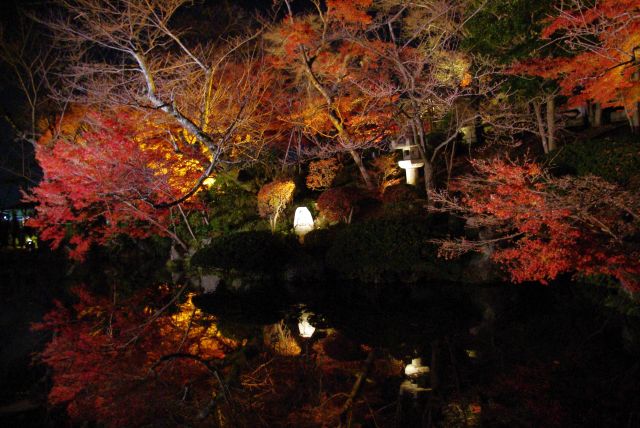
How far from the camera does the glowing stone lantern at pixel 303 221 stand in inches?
523

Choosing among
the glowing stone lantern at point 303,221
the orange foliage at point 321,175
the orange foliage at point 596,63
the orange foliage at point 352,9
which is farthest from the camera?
the orange foliage at point 321,175

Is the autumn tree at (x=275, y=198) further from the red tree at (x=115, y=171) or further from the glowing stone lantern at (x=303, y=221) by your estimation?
the red tree at (x=115, y=171)

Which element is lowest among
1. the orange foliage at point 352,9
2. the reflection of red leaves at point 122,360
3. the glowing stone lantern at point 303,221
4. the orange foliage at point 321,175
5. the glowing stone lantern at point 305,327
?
the glowing stone lantern at point 305,327

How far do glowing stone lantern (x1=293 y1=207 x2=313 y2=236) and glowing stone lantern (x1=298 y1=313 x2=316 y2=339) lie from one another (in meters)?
4.47

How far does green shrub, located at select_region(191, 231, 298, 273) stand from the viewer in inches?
455

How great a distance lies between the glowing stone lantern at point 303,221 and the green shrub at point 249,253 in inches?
36.2

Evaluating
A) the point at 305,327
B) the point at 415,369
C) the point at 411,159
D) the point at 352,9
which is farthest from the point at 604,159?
the point at 352,9

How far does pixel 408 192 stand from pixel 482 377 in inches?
294

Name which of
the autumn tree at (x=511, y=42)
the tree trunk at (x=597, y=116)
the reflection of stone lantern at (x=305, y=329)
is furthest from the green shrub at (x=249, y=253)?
the tree trunk at (x=597, y=116)

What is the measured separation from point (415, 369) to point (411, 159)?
28.5ft

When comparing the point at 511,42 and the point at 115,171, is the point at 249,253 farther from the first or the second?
the point at 511,42

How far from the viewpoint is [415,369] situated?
19.4ft

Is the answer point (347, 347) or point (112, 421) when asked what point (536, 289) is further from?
point (112, 421)

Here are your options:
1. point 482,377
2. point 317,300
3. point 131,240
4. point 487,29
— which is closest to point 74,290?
point 131,240
